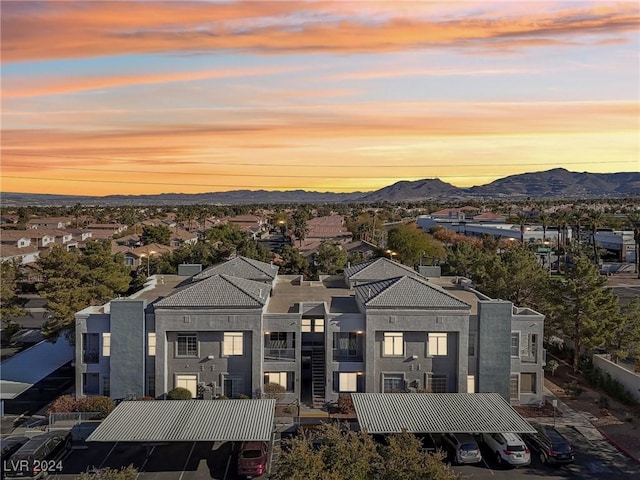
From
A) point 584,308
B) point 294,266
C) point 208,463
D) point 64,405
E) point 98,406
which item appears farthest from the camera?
point 294,266

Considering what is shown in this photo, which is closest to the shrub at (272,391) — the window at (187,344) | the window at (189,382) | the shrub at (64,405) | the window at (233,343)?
the window at (233,343)

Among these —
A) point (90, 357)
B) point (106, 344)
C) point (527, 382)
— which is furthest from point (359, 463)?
point (90, 357)

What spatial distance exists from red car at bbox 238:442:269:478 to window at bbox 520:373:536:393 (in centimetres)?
1705

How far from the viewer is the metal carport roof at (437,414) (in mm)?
27641

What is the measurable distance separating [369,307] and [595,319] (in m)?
15.8

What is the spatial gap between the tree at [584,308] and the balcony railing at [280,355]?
18.5m

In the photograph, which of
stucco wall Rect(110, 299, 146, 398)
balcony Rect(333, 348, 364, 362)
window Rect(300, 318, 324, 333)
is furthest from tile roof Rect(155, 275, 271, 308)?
balcony Rect(333, 348, 364, 362)

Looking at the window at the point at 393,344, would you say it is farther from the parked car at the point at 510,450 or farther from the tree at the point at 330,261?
the tree at the point at 330,261

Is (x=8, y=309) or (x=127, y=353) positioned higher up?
(x=8, y=309)

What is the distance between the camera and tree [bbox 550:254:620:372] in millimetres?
39219

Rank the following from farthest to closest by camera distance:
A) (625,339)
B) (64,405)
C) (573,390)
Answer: (625,339), (573,390), (64,405)

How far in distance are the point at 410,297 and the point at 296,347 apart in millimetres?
7348

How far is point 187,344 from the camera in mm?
35344

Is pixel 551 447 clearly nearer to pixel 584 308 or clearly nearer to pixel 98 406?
pixel 584 308
